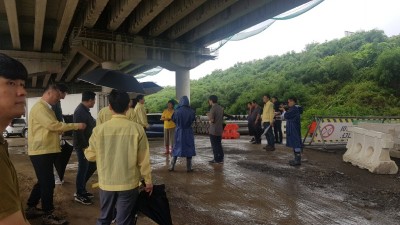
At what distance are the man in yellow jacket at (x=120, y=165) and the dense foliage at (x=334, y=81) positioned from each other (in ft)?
63.7

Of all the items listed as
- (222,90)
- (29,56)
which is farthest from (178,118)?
(222,90)

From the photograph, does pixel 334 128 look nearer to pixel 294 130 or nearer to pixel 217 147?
pixel 294 130

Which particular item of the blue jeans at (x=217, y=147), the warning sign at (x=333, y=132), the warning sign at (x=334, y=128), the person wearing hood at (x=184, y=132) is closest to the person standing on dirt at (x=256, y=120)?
the warning sign at (x=334, y=128)

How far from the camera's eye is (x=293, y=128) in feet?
29.3

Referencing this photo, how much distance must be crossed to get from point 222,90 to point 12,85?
121 feet

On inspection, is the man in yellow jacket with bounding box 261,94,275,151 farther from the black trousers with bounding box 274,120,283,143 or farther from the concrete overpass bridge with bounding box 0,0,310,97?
the concrete overpass bridge with bounding box 0,0,310,97

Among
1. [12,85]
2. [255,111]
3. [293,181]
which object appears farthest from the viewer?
[255,111]

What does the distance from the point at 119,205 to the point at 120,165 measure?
38 centimetres

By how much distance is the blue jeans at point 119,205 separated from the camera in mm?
3311

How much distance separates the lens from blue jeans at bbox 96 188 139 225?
3311 millimetres

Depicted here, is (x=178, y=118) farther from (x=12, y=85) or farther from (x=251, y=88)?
(x=251, y=88)

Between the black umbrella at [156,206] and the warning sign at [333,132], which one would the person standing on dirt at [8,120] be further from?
the warning sign at [333,132]

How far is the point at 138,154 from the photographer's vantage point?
3383mm

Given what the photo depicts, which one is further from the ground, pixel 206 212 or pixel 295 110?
pixel 295 110
